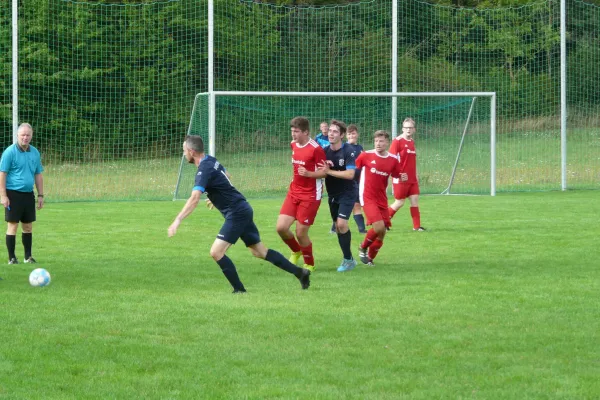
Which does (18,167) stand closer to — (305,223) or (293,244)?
(293,244)

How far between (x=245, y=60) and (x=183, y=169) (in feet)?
19.6

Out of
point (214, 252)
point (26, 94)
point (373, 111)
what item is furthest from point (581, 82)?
point (214, 252)

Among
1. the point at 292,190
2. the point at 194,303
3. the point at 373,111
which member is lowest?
the point at 194,303

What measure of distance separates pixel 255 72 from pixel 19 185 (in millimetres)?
17205

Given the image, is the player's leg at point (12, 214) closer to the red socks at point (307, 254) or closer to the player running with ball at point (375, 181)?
the red socks at point (307, 254)

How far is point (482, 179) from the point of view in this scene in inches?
1030

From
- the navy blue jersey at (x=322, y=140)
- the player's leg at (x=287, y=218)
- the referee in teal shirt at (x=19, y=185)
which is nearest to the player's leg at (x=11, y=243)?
the referee in teal shirt at (x=19, y=185)

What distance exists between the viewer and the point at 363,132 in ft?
85.9

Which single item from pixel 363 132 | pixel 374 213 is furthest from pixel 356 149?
pixel 363 132

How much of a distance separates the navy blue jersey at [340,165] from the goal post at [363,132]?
38.6 feet

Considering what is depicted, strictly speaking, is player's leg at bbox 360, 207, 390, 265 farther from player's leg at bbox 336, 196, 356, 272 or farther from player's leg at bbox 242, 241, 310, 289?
player's leg at bbox 242, 241, 310, 289

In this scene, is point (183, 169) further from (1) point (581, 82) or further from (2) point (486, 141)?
(1) point (581, 82)

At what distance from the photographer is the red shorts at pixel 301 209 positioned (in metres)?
11.7

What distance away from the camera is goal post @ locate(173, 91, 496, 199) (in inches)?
958
